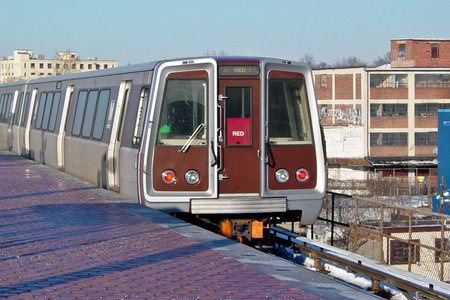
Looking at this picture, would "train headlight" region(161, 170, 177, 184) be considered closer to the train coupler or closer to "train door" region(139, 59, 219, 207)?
"train door" region(139, 59, 219, 207)

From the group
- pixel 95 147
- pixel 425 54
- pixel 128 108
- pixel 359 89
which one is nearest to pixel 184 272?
pixel 128 108

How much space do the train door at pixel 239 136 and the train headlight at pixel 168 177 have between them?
691 mm

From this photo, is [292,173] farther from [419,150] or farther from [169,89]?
[419,150]

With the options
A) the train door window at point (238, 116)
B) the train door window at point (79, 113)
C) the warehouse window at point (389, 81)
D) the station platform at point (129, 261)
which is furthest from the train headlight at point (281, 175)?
the warehouse window at point (389, 81)

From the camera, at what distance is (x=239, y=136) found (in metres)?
13.0

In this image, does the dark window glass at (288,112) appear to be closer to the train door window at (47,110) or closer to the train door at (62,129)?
the train door at (62,129)

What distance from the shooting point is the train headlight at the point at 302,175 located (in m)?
13.2

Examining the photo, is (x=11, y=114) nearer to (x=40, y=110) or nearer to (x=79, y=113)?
(x=40, y=110)

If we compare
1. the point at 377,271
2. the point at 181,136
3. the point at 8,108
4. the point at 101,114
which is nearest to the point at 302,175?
the point at 181,136

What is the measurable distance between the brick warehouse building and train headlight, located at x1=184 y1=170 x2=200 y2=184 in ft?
180

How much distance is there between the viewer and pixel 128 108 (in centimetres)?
1452

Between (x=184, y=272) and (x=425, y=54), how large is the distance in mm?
68534

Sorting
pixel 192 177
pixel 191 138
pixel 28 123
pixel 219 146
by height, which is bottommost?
pixel 192 177

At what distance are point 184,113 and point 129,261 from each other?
4108mm
